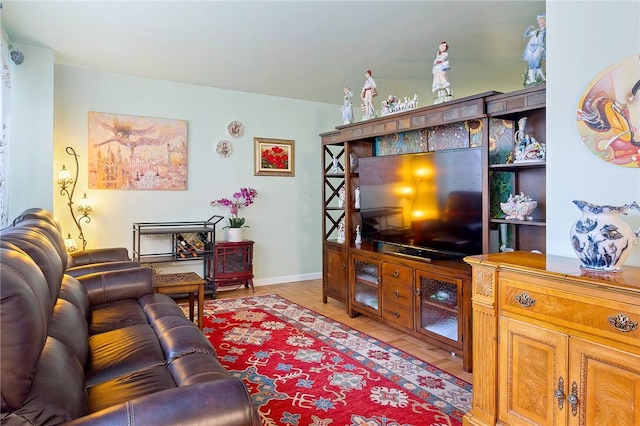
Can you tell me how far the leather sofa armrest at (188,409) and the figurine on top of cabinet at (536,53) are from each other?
254cm

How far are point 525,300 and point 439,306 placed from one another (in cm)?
127

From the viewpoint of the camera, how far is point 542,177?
2.75 metres

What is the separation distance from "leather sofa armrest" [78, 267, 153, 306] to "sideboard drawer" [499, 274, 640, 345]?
7.89 ft

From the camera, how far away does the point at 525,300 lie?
1.77 m

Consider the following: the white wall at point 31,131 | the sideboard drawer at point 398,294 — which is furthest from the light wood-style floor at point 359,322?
the white wall at point 31,131

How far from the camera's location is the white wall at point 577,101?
71.2 inches

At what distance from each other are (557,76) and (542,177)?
34.7 inches

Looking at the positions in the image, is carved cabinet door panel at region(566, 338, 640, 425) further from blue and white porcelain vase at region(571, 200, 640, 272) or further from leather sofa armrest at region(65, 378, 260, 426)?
leather sofa armrest at region(65, 378, 260, 426)

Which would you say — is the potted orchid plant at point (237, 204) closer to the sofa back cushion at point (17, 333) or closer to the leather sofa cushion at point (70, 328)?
the leather sofa cushion at point (70, 328)

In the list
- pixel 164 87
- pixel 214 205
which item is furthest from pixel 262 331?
pixel 164 87

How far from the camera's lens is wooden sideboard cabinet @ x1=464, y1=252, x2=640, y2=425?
57.1 inches

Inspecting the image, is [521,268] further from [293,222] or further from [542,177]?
[293,222]

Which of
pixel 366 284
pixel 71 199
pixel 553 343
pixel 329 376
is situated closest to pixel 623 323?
pixel 553 343

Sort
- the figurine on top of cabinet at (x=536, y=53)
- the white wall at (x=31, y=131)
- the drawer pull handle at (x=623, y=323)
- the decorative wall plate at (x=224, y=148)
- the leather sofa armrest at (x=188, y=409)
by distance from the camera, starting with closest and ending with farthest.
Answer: the leather sofa armrest at (x=188, y=409) < the drawer pull handle at (x=623, y=323) < the figurine on top of cabinet at (x=536, y=53) < the white wall at (x=31, y=131) < the decorative wall plate at (x=224, y=148)
